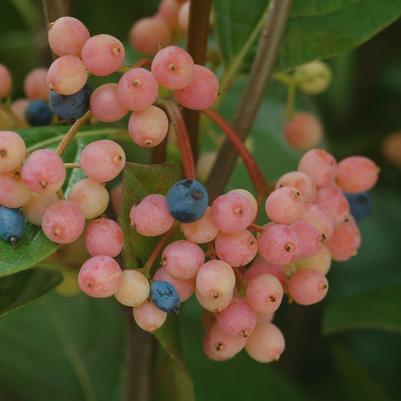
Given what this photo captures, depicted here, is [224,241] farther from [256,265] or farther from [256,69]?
[256,69]

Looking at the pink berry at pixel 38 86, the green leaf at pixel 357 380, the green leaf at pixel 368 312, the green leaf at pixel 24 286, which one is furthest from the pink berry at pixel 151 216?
the green leaf at pixel 357 380

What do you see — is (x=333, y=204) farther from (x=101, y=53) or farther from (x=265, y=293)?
(x=101, y=53)

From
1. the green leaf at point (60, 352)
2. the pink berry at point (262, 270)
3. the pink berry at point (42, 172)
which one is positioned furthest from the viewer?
the green leaf at point (60, 352)

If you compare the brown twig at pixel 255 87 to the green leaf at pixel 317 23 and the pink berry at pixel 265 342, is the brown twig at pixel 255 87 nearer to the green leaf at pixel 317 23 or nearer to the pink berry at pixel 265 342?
the green leaf at pixel 317 23

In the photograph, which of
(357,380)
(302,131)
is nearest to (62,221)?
(302,131)

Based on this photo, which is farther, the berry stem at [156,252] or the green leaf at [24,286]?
the green leaf at [24,286]

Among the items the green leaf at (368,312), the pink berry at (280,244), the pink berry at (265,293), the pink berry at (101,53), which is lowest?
the green leaf at (368,312)

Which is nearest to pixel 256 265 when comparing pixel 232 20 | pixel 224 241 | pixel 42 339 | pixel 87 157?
pixel 224 241
